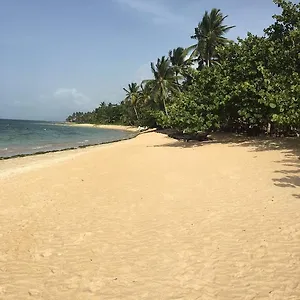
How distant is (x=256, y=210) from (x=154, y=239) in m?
2.62

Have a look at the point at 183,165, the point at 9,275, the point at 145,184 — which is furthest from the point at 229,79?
the point at 9,275

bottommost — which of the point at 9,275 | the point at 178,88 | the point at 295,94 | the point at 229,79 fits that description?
the point at 9,275

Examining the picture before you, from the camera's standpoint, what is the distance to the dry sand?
4.20 metres

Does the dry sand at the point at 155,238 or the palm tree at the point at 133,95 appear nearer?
the dry sand at the point at 155,238

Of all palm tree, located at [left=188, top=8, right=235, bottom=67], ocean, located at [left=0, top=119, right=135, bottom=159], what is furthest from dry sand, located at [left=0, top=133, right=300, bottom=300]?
palm tree, located at [left=188, top=8, right=235, bottom=67]

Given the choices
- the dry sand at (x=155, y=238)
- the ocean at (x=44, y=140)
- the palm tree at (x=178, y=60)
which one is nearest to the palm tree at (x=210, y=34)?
the palm tree at (x=178, y=60)

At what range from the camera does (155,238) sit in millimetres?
5824

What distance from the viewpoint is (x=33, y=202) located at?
8.76 meters

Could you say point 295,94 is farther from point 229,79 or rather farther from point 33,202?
point 33,202

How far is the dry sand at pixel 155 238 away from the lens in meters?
4.20

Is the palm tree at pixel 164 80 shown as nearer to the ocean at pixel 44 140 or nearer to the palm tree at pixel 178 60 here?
the palm tree at pixel 178 60

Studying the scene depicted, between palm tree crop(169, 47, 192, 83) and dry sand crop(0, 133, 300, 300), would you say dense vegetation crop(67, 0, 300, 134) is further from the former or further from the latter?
palm tree crop(169, 47, 192, 83)

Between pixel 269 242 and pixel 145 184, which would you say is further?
pixel 145 184

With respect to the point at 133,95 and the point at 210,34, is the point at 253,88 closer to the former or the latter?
the point at 210,34
